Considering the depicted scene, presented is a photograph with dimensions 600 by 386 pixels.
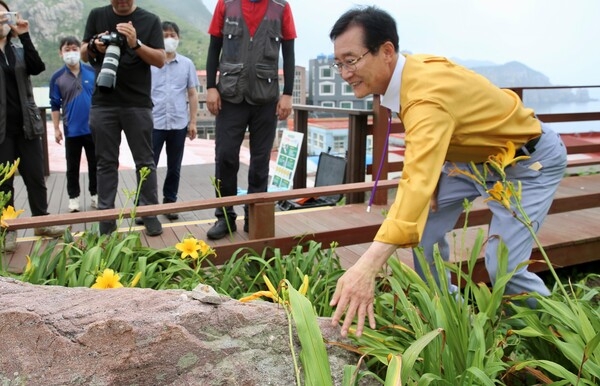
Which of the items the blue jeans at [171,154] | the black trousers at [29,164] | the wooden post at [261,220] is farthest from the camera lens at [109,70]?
the blue jeans at [171,154]

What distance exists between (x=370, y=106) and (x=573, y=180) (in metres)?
2.80

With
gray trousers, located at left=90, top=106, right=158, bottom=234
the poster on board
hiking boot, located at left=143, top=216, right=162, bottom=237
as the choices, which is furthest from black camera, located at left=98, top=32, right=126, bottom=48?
the poster on board

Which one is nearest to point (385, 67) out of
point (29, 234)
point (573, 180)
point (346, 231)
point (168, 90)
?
point (346, 231)

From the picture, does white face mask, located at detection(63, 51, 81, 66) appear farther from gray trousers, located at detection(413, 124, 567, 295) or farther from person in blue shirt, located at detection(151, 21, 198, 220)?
gray trousers, located at detection(413, 124, 567, 295)

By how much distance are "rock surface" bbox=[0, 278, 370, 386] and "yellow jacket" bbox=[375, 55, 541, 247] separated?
42 centimetres

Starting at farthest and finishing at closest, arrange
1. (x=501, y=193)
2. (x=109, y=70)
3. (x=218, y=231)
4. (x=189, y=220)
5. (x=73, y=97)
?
(x=73, y=97) < (x=189, y=220) < (x=218, y=231) < (x=109, y=70) < (x=501, y=193)

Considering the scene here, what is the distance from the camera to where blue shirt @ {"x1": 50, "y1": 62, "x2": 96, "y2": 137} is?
16.3 feet

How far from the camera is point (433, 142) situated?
5.52ft

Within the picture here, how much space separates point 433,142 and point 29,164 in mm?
2946

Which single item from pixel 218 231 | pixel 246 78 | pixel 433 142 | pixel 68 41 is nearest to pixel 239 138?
pixel 246 78

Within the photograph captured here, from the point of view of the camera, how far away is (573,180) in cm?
643

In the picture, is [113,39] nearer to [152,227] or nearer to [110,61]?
[110,61]

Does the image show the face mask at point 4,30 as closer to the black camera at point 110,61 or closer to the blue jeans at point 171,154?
the black camera at point 110,61

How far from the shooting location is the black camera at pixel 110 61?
10.9ft
